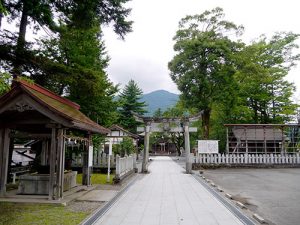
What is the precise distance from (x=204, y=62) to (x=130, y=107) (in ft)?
59.2

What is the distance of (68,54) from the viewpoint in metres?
16.3

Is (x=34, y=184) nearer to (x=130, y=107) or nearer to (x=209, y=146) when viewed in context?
(x=209, y=146)

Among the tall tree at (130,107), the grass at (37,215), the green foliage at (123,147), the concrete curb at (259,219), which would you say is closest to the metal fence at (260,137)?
the green foliage at (123,147)

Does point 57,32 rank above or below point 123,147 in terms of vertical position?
above

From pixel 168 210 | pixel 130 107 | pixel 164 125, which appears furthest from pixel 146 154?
pixel 130 107

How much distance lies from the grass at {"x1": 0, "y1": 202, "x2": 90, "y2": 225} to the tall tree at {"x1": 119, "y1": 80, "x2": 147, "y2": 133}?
3151cm

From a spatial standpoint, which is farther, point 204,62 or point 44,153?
point 204,62

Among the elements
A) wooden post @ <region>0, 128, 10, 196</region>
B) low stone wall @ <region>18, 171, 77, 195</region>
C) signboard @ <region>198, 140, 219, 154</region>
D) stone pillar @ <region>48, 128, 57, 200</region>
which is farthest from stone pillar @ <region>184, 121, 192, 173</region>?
wooden post @ <region>0, 128, 10, 196</region>

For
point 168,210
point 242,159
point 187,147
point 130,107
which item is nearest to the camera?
point 168,210

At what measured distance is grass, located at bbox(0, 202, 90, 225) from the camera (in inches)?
242

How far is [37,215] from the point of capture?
22.1ft

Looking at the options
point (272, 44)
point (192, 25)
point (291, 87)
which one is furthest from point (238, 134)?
point (192, 25)

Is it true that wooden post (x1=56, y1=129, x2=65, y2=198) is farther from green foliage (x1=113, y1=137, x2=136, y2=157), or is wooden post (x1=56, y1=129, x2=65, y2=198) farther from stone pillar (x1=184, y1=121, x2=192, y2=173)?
green foliage (x1=113, y1=137, x2=136, y2=157)

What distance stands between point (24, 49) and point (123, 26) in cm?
416
